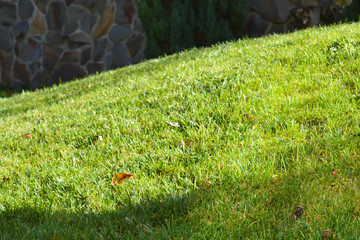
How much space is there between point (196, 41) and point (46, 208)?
256 inches

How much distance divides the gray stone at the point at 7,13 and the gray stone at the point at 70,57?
1.70 meters

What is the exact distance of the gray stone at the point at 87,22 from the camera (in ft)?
29.7

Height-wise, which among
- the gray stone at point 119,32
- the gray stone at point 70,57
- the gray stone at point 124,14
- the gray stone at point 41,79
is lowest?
the gray stone at point 41,79

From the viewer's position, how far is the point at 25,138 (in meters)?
4.12

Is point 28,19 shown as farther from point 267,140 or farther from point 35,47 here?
point 267,140

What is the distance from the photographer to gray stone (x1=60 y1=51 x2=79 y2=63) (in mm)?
9359

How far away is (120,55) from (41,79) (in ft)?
7.28

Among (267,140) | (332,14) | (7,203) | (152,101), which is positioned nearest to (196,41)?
(332,14)

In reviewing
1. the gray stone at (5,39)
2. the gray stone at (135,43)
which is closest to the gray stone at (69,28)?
the gray stone at (135,43)

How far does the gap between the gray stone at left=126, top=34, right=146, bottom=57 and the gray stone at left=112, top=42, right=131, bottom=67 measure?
13 cm

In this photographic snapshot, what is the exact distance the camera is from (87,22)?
909 centimetres

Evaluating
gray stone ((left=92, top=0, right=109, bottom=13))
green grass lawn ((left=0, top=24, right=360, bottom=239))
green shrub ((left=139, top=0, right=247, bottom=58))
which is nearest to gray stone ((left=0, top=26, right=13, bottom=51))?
gray stone ((left=92, top=0, right=109, bottom=13))

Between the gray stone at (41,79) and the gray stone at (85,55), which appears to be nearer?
the gray stone at (85,55)

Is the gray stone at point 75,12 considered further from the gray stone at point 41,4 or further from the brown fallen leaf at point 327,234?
the brown fallen leaf at point 327,234
